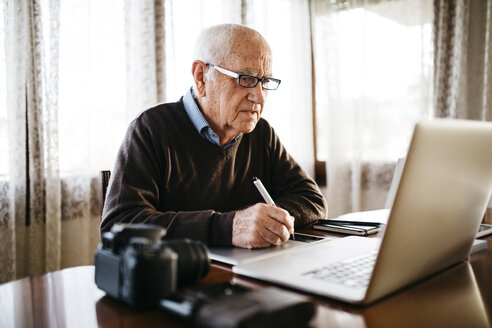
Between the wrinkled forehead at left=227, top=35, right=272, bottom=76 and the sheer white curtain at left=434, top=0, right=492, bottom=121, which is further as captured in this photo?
the sheer white curtain at left=434, top=0, right=492, bottom=121

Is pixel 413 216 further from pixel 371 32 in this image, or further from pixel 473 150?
pixel 371 32

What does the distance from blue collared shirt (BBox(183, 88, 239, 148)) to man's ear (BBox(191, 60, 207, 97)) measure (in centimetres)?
4

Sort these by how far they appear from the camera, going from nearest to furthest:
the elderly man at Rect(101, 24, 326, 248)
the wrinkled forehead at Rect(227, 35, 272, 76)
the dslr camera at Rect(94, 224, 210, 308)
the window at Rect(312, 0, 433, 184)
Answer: the dslr camera at Rect(94, 224, 210, 308) → the elderly man at Rect(101, 24, 326, 248) → the wrinkled forehead at Rect(227, 35, 272, 76) → the window at Rect(312, 0, 433, 184)

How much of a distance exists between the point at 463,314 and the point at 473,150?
25cm

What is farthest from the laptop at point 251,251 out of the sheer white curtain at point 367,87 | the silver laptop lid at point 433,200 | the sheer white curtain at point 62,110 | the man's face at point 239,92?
the sheer white curtain at point 367,87

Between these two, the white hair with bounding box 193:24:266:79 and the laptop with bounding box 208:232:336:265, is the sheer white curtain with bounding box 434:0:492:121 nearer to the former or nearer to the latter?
the white hair with bounding box 193:24:266:79

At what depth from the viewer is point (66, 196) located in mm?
2176

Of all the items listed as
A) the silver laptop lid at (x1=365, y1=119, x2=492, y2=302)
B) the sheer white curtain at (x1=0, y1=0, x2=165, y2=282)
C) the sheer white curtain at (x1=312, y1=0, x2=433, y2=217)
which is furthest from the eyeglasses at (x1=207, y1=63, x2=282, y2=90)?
the sheer white curtain at (x1=312, y1=0, x2=433, y2=217)

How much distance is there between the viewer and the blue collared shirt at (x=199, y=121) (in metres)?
1.41

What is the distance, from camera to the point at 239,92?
4.54ft

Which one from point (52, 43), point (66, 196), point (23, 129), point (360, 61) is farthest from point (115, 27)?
point (360, 61)

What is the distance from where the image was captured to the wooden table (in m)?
0.54

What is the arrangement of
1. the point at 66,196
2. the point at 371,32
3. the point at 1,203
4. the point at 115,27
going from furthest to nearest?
the point at 371,32 → the point at 115,27 → the point at 66,196 → the point at 1,203

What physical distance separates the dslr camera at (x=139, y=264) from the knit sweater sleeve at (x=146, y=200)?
345 mm
